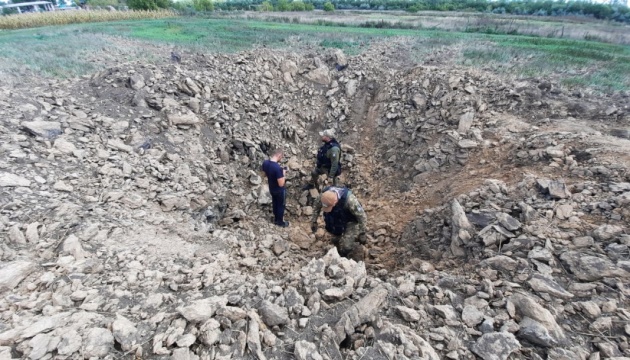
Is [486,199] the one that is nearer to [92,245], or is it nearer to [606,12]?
[92,245]

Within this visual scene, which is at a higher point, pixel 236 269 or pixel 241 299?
pixel 241 299

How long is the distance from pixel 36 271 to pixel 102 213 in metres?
1.07

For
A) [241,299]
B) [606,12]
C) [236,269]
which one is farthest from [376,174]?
[606,12]

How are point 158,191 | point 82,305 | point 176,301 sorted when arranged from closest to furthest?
point 82,305 < point 176,301 < point 158,191

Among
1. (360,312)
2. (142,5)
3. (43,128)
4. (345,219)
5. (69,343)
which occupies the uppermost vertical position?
(142,5)

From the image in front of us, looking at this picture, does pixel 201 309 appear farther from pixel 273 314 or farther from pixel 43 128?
pixel 43 128

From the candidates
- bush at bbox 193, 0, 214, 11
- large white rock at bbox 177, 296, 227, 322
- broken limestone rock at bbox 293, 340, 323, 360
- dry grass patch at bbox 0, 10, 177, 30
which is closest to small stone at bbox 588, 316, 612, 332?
broken limestone rock at bbox 293, 340, 323, 360

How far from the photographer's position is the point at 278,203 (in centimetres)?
576

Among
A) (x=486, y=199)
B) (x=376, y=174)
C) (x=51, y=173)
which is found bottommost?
(x=376, y=174)

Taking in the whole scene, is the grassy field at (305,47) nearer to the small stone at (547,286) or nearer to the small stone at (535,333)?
the small stone at (547,286)

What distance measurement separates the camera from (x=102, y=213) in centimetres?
406

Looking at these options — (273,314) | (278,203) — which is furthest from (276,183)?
(273,314)

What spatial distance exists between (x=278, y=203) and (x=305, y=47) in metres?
6.69

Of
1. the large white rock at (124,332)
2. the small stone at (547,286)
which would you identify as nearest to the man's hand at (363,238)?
the small stone at (547,286)
